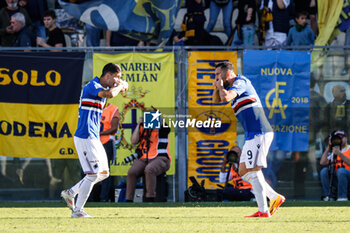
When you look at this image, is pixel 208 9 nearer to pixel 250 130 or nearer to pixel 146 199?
pixel 146 199

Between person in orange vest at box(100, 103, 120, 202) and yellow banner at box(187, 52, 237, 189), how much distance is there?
4.83 ft

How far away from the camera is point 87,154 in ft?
33.0

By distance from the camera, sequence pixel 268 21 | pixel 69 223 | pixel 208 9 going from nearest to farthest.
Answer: pixel 69 223, pixel 268 21, pixel 208 9

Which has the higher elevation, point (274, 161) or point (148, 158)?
point (148, 158)

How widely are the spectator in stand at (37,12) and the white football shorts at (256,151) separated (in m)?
7.40

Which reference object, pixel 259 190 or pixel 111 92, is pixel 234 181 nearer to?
pixel 259 190

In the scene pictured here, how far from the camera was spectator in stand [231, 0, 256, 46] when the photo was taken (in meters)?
15.8

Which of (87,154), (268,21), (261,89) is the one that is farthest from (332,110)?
(87,154)

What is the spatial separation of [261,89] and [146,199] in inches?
123

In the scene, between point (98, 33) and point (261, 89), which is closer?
point (261, 89)

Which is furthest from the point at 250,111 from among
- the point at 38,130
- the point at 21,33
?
the point at 21,33

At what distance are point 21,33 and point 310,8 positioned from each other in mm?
6382

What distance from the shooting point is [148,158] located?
1384cm

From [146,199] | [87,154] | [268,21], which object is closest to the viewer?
[87,154]
